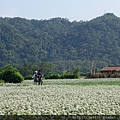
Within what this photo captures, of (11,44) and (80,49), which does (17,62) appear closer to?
(11,44)

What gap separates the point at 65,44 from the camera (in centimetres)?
13650

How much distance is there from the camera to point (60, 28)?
157 m

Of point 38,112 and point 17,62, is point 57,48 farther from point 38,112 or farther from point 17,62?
point 38,112

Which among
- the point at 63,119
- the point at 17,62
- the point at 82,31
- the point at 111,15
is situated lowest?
the point at 63,119

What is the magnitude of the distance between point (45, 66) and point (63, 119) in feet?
237

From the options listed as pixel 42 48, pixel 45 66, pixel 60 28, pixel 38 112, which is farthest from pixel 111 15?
pixel 38 112

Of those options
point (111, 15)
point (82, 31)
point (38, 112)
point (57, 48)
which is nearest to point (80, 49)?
point (57, 48)

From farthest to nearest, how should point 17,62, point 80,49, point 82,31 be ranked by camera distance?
point 82,31, point 80,49, point 17,62

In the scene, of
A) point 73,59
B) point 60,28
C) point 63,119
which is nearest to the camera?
point 63,119

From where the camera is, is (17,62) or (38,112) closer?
(38,112)

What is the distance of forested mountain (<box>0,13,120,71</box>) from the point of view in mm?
110562

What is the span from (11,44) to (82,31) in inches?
1435

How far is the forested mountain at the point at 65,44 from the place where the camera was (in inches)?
4353

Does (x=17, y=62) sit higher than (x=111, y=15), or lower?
lower
